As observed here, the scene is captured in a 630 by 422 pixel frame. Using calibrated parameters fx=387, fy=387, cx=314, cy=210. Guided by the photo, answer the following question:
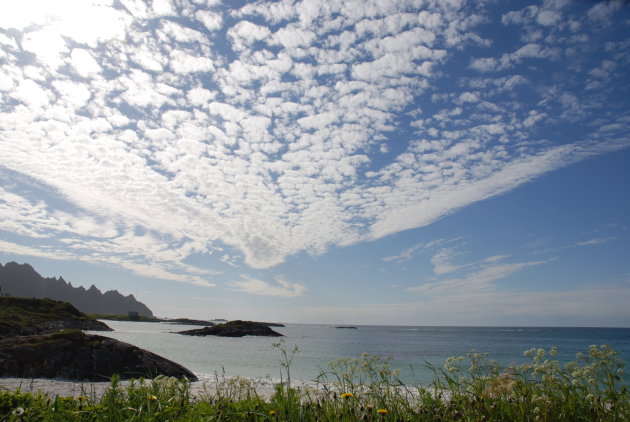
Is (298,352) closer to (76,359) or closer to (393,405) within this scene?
(76,359)

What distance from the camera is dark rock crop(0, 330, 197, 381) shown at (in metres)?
16.9

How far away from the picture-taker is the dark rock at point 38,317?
47375 mm

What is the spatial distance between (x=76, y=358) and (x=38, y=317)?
186 feet

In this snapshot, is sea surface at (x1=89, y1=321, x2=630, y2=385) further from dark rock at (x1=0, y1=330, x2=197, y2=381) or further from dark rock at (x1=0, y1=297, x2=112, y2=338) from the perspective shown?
dark rock at (x1=0, y1=297, x2=112, y2=338)

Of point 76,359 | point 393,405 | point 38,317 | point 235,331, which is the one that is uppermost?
point 38,317

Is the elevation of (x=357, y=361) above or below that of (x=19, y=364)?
above

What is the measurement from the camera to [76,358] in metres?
17.9

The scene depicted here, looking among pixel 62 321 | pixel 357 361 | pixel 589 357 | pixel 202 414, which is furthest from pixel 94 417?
pixel 62 321

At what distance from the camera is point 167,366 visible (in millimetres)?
18469

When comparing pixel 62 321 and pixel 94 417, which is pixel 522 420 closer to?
pixel 94 417

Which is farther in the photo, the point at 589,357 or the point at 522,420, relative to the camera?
the point at 589,357

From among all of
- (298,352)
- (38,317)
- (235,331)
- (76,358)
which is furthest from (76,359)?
(235,331)

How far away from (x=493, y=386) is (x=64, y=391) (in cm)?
1358

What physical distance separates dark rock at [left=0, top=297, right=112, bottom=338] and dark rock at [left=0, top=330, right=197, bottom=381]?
34.2m
